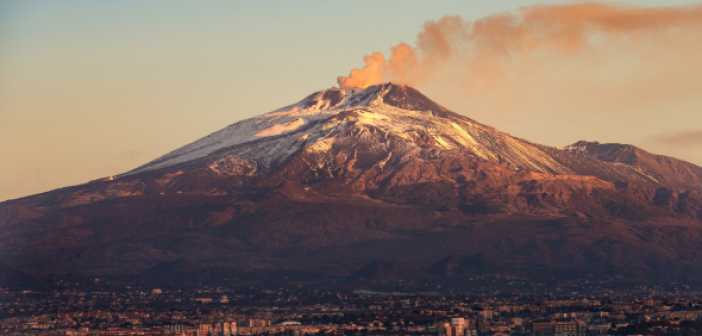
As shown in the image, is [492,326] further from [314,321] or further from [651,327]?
[314,321]

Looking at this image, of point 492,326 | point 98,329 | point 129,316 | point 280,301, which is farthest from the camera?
point 280,301

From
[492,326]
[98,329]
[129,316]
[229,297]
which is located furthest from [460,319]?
[229,297]

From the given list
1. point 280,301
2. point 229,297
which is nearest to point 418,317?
point 280,301

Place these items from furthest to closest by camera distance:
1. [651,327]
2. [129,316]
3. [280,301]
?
[280,301]
[129,316]
[651,327]

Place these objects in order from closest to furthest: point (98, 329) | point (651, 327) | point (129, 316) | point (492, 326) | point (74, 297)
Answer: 1. point (651, 327)
2. point (492, 326)
3. point (98, 329)
4. point (129, 316)
5. point (74, 297)

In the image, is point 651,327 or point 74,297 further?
point 74,297

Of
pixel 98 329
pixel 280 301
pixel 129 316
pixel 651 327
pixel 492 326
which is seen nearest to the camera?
pixel 651 327

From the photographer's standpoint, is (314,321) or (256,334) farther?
(314,321)

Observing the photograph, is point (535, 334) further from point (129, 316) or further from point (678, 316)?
point (129, 316)

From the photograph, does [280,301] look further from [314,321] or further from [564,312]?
[564,312]
